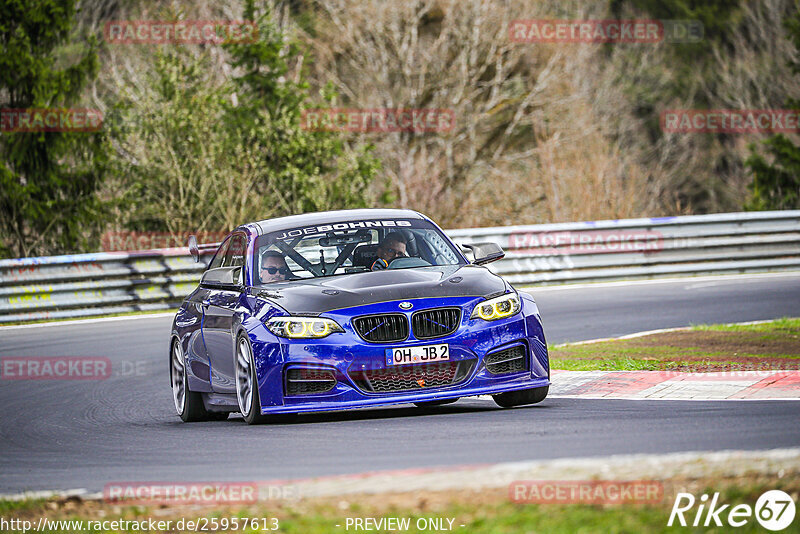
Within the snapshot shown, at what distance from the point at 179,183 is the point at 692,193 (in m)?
36.7

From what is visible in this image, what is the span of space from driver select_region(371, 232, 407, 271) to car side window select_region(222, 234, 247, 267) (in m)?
1.16

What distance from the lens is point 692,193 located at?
5888 cm

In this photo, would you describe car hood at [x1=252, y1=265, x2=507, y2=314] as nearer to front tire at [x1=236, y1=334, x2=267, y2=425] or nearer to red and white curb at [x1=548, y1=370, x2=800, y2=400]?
front tire at [x1=236, y1=334, x2=267, y2=425]

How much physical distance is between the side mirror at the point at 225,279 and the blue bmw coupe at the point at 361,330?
12 mm

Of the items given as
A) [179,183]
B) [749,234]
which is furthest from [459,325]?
[179,183]

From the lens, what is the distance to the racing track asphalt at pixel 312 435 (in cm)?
725

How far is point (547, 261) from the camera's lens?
22688 mm

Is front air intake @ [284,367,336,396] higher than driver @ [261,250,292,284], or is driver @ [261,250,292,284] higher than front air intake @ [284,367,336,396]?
driver @ [261,250,292,284]

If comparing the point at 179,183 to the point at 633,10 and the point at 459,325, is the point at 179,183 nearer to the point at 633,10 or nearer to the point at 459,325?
the point at 459,325

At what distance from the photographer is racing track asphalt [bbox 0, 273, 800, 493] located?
7.25 m

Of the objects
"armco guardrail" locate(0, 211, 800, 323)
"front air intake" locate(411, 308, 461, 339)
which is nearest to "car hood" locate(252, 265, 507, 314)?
"front air intake" locate(411, 308, 461, 339)

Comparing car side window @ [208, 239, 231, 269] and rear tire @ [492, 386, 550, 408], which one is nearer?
rear tire @ [492, 386, 550, 408]

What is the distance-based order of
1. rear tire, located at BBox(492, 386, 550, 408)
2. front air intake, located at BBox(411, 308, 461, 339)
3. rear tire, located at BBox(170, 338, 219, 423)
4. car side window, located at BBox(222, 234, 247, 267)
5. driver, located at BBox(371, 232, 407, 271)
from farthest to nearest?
car side window, located at BBox(222, 234, 247, 267), rear tire, located at BBox(170, 338, 219, 423), driver, located at BBox(371, 232, 407, 271), rear tire, located at BBox(492, 386, 550, 408), front air intake, located at BBox(411, 308, 461, 339)

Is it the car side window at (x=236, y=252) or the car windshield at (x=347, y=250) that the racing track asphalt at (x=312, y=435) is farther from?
the car side window at (x=236, y=252)
